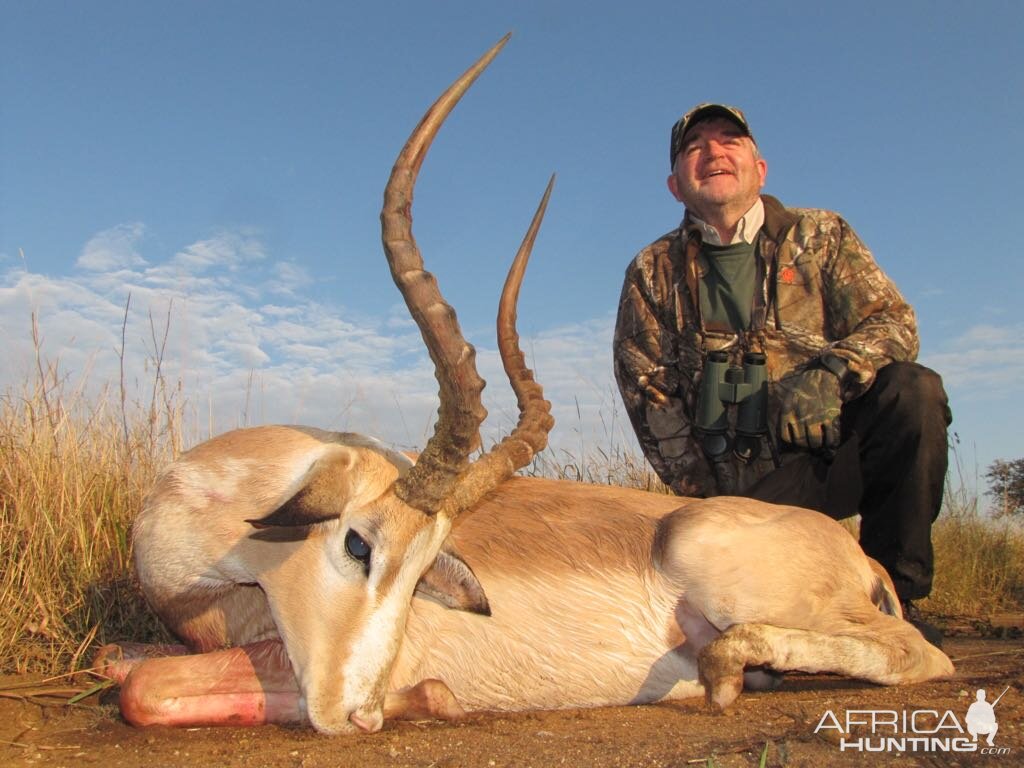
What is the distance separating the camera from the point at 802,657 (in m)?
3.34

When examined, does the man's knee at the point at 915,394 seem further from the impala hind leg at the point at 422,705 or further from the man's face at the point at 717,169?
the impala hind leg at the point at 422,705

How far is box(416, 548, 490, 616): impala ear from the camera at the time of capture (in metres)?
3.50

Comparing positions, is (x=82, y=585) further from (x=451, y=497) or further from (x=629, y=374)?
(x=629, y=374)

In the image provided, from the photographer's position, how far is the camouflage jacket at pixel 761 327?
17.9 ft

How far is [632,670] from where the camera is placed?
3607 mm

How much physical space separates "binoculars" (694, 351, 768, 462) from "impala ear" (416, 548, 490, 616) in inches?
91.9

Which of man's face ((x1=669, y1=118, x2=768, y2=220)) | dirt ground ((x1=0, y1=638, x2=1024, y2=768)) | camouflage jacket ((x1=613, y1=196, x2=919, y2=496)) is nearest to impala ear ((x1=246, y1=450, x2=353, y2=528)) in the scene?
dirt ground ((x1=0, y1=638, x2=1024, y2=768))

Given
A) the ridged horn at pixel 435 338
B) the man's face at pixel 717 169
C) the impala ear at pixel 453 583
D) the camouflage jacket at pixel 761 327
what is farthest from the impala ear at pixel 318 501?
the man's face at pixel 717 169

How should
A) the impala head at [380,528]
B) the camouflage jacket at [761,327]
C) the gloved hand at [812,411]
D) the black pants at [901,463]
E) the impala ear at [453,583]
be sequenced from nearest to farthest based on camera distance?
the impala head at [380,528], the impala ear at [453,583], the black pants at [901,463], the gloved hand at [812,411], the camouflage jacket at [761,327]

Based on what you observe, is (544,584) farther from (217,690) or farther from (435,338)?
(217,690)

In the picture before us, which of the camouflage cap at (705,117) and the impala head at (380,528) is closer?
the impala head at (380,528)

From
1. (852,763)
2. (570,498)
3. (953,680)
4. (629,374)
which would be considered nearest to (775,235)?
(629,374)

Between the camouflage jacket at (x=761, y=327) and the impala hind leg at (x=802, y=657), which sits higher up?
the camouflage jacket at (x=761, y=327)

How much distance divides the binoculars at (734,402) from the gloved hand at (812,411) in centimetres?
20
